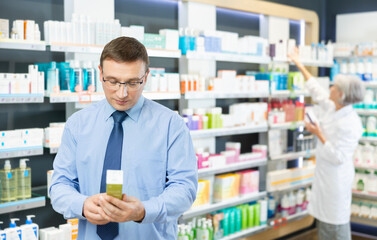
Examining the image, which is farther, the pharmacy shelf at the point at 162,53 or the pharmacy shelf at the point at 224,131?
the pharmacy shelf at the point at 224,131

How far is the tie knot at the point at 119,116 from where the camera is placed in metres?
2.11

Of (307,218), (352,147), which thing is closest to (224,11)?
(352,147)

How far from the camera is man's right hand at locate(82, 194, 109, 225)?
186cm

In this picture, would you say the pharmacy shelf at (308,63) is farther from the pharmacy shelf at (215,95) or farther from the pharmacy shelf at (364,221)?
Result: the pharmacy shelf at (364,221)

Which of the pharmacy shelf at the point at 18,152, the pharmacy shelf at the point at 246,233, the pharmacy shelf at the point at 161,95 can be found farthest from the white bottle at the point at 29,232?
the pharmacy shelf at the point at 246,233

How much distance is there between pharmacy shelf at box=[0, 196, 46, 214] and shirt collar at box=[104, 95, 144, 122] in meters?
1.65

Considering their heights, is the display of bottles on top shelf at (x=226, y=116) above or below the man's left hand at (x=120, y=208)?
above

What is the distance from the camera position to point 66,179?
2107mm

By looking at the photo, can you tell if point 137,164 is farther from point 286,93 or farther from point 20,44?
point 286,93

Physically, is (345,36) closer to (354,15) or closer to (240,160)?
(354,15)

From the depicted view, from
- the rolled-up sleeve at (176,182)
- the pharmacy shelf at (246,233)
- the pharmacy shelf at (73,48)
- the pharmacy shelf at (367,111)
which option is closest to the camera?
the rolled-up sleeve at (176,182)

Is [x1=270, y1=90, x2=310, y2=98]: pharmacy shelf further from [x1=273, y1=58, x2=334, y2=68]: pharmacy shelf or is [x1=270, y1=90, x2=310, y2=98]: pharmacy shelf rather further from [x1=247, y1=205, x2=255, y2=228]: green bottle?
[x1=247, y1=205, x2=255, y2=228]: green bottle

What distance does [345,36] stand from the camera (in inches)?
274

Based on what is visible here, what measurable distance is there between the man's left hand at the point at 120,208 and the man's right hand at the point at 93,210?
26mm
